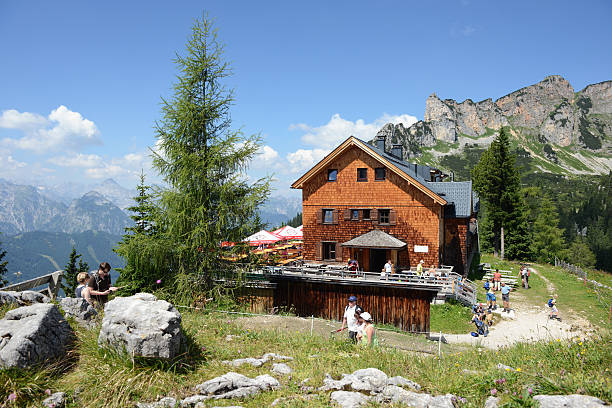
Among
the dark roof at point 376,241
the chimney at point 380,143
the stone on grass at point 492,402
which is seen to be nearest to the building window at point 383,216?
the dark roof at point 376,241

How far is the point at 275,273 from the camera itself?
22.7 metres

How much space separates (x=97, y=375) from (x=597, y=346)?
9.66 m

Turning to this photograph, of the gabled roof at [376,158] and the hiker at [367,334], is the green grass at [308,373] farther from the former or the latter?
the gabled roof at [376,158]

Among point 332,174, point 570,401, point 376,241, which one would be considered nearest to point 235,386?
point 570,401

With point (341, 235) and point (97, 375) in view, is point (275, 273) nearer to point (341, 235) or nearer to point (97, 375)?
point (341, 235)

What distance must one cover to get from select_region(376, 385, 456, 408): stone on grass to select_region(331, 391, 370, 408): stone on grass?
27 centimetres

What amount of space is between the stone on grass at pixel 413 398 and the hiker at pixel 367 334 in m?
2.66

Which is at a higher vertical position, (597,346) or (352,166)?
(352,166)

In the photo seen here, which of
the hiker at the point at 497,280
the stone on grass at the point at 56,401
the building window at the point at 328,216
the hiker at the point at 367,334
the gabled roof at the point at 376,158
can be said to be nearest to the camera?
the stone on grass at the point at 56,401

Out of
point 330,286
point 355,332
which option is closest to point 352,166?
point 330,286

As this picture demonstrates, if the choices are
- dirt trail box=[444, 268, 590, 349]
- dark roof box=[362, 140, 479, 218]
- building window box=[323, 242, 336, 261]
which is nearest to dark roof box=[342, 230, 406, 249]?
building window box=[323, 242, 336, 261]

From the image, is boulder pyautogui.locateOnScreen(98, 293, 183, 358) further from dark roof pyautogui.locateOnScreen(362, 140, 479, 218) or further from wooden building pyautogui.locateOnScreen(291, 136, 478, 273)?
dark roof pyautogui.locateOnScreen(362, 140, 479, 218)

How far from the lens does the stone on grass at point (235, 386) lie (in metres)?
6.47

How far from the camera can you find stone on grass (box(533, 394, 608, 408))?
516 cm
